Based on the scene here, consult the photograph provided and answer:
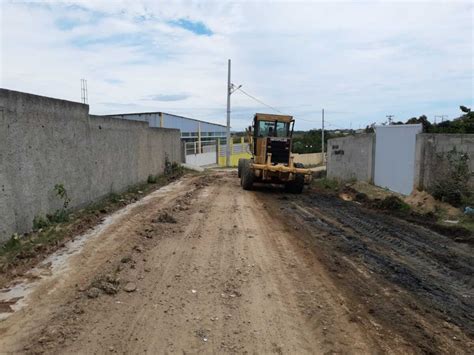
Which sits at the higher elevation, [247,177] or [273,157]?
[273,157]

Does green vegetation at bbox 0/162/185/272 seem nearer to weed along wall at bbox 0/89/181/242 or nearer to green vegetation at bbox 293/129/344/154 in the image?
weed along wall at bbox 0/89/181/242

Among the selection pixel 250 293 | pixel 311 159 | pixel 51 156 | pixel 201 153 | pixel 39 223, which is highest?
pixel 51 156

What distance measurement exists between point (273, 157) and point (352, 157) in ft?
16.1

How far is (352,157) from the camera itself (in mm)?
19531

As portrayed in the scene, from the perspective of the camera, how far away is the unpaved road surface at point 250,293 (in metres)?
4.21

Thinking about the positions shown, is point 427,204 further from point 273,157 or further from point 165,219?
point 165,219

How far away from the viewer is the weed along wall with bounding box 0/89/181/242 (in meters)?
7.39

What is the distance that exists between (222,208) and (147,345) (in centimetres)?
790

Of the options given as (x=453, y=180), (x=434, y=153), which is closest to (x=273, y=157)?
(x=434, y=153)

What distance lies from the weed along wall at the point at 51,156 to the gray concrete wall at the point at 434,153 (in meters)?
9.26

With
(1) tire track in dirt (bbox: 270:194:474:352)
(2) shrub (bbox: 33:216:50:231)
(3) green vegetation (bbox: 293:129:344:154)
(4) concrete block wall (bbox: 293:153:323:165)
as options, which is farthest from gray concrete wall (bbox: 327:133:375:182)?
(3) green vegetation (bbox: 293:129:344:154)

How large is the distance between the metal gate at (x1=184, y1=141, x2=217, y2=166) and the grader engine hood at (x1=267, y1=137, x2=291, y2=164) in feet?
71.8

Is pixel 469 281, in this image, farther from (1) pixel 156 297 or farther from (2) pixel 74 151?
(2) pixel 74 151

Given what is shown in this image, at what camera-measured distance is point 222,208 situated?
1192 centimetres
